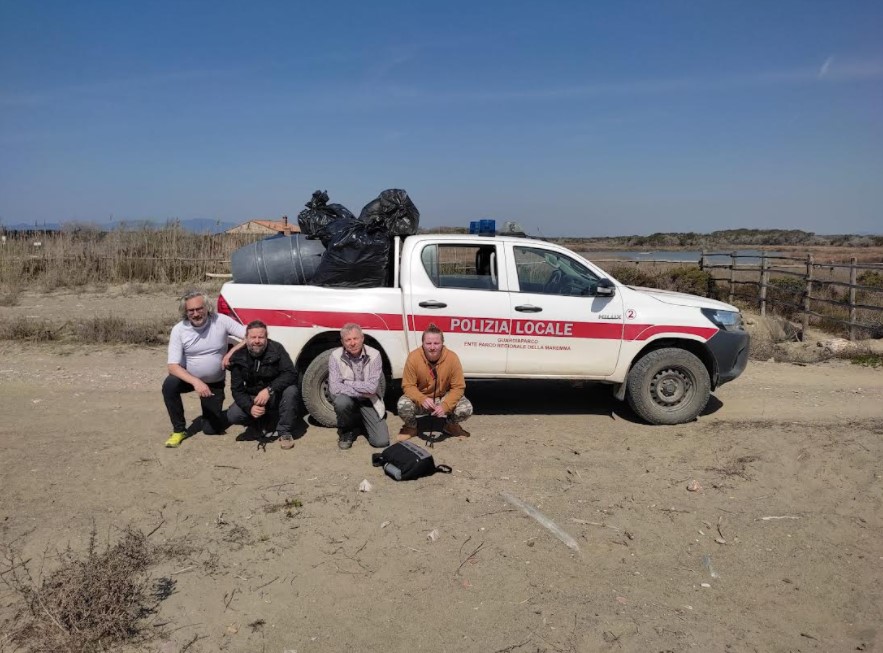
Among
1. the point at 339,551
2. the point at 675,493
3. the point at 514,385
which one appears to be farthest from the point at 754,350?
the point at 339,551

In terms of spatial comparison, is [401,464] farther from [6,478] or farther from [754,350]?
[754,350]

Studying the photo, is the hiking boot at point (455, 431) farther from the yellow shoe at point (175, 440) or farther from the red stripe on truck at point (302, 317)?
the yellow shoe at point (175, 440)

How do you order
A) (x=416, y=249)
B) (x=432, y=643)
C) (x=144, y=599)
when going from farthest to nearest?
(x=416, y=249) → (x=144, y=599) → (x=432, y=643)

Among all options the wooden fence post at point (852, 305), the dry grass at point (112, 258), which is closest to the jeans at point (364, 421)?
the wooden fence post at point (852, 305)

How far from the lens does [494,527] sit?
4.55 metres

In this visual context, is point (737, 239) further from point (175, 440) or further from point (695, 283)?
point (175, 440)

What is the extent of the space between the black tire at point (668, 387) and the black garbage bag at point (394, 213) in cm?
268

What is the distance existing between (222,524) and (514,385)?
4.71 metres

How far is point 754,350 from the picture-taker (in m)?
10.4

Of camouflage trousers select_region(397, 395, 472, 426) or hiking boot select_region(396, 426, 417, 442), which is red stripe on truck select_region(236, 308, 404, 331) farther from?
hiking boot select_region(396, 426, 417, 442)

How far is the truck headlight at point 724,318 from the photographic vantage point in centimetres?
663

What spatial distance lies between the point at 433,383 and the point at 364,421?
744 millimetres

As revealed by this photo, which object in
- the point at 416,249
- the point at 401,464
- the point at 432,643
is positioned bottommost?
the point at 432,643

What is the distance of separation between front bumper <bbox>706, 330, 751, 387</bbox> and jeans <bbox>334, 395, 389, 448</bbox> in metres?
3.35
